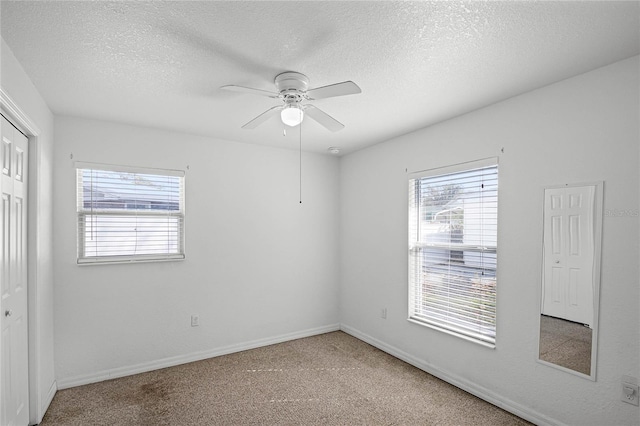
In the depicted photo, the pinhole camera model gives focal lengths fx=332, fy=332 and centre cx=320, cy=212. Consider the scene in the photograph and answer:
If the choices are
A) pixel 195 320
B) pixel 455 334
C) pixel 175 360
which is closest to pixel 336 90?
pixel 455 334

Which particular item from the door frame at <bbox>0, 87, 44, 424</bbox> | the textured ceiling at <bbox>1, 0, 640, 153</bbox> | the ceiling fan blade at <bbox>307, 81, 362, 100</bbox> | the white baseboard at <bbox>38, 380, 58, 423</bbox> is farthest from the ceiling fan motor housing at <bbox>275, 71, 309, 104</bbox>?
the white baseboard at <bbox>38, 380, 58, 423</bbox>

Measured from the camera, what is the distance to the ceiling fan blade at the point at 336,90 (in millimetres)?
1888

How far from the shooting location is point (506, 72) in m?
2.24

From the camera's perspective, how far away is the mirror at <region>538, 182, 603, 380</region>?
2.20 metres

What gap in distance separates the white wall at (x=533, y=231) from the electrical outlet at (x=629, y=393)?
0.13ft

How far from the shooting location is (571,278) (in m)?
2.32

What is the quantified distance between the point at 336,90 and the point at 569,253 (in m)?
1.97

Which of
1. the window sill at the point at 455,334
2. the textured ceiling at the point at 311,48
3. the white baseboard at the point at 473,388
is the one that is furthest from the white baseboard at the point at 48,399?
the window sill at the point at 455,334

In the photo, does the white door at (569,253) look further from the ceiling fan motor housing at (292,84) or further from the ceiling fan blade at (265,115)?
the ceiling fan blade at (265,115)

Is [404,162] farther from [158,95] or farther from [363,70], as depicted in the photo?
[158,95]

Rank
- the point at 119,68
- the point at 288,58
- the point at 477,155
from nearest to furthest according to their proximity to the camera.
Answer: the point at 288,58 → the point at 119,68 → the point at 477,155

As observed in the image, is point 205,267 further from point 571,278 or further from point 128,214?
point 571,278

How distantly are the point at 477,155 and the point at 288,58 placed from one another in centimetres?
192

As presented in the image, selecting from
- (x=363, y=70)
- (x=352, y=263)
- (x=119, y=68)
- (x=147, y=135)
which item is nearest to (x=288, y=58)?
(x=363, y=70)
